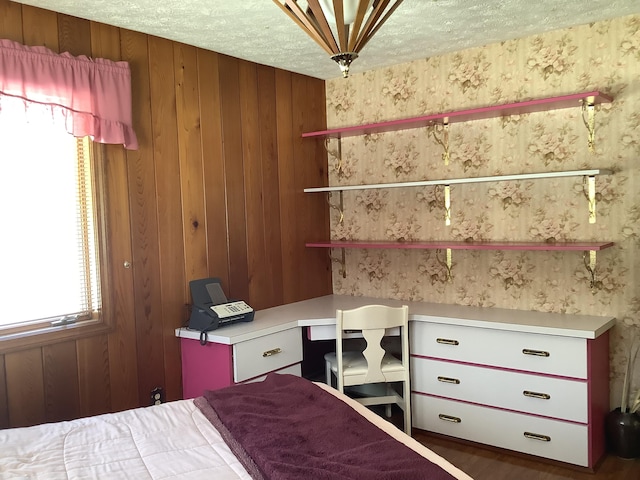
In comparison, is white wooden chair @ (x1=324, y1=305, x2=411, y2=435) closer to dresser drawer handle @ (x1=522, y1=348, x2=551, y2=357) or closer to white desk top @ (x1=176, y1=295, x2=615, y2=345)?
white desk top @ (x1=176, y1=295, x2=615, y2=345)

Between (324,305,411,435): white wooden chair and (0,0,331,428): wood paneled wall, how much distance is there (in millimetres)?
732

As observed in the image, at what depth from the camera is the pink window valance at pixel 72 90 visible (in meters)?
2.39

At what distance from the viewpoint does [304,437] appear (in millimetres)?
1806

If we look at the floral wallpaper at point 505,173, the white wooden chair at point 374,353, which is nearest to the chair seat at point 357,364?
the white wooden chair at point 374,353

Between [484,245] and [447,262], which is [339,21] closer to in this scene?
[484,245]

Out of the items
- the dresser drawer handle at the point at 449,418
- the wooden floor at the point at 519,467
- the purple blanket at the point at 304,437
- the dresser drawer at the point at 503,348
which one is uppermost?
the purple blanket at the point at 304,437

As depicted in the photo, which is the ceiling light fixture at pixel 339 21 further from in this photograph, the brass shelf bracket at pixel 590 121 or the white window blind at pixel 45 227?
the brass shelf bracket at pixel 590 121

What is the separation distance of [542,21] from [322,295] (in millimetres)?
2265

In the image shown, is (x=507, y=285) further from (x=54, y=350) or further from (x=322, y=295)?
(x=54, y=350)

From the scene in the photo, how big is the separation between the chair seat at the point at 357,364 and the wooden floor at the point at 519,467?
20.6 inches

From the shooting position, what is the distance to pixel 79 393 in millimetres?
2695

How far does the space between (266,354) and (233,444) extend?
1.27m

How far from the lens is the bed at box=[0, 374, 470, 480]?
1.62 metres

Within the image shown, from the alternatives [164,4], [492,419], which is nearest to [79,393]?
[164,4]
